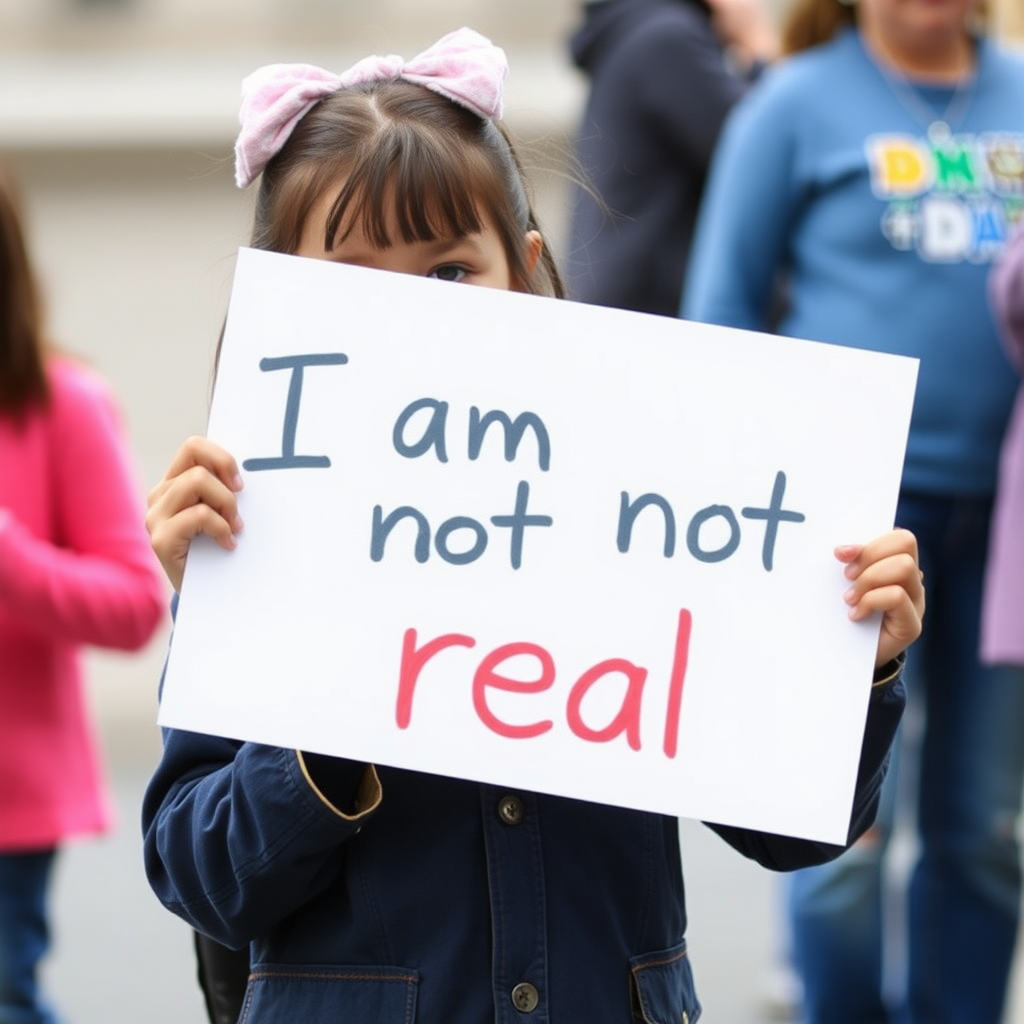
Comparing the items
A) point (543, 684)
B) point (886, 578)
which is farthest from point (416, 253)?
point (886, 578)

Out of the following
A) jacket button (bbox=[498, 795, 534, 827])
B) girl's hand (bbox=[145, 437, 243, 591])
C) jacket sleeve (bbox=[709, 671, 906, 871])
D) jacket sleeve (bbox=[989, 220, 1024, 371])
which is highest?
jacket sleeve (bbox=[989, 220, 1024, 371])

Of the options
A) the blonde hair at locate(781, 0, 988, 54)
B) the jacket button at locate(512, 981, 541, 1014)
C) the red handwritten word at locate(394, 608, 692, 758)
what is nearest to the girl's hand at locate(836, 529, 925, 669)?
the red handwritten word at locate(394, 608, 692, 758)

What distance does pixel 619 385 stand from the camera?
1.80m

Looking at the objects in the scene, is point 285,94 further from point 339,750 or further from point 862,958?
point 862,958

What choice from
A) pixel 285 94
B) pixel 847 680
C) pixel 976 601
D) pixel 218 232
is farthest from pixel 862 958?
pixel 218 232

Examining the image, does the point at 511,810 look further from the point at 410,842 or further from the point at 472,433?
the point at 472,433

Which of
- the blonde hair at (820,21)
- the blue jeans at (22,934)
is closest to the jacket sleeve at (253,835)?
the blue jeans at (22,934)

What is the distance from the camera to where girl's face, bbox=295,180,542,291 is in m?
1.86

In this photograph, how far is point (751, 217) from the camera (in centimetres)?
332

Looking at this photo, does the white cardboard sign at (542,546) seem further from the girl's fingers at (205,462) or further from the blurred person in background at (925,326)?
the blurred person in background at (925,326)

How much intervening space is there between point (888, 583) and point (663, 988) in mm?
416

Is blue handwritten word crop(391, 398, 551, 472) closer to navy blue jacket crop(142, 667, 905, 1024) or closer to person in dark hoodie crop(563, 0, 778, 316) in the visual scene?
navy blue jacket crop(142, 667, 905, 1024)

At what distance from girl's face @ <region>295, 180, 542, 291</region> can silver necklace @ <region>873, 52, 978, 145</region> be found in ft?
5.03

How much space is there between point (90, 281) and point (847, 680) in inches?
277
